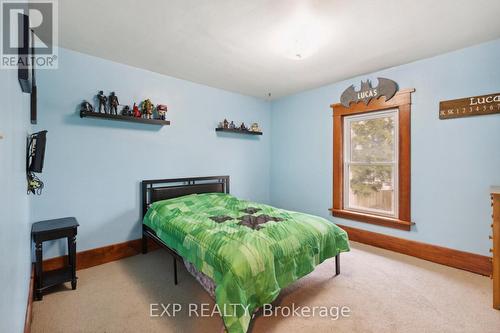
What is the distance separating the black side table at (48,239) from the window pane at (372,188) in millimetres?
3583

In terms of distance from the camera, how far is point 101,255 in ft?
9.20

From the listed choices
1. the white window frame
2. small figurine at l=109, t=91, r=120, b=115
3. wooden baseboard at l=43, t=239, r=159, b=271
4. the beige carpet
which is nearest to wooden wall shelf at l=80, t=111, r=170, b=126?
small figurine at l=109, t=91, r=120, b=115

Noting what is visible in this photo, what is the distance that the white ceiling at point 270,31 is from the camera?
6.18 feet

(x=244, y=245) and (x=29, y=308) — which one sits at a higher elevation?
(x=244, y=245)

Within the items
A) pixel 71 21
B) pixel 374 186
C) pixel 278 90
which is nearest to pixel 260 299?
pixel 374 186

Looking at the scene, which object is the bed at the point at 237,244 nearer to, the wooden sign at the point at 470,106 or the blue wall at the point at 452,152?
the blue wall at the point at 452,152

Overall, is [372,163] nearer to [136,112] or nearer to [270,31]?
[270,31]

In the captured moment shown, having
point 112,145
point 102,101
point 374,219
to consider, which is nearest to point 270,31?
point 102,101

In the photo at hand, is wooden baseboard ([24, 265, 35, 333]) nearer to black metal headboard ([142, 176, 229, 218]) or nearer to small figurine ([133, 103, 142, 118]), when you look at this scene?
black metal headboard ([142, 176, 229, 218])

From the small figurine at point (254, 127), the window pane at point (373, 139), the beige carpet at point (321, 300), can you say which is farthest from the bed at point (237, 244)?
the small figurine at point (254, 127)

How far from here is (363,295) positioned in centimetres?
215

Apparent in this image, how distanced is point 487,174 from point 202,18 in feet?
10.8

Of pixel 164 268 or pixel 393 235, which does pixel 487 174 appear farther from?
pixel 164 268

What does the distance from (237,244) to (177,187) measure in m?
1.89
